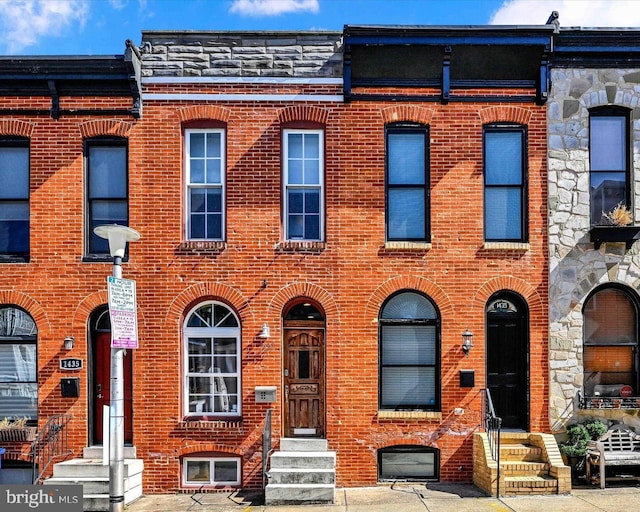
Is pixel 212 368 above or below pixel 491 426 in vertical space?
above

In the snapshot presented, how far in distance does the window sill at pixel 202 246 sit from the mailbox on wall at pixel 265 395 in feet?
8.56

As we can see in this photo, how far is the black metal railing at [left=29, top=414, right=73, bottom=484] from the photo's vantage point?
10.6m

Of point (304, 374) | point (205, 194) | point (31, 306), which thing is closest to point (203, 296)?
point (205, 194)

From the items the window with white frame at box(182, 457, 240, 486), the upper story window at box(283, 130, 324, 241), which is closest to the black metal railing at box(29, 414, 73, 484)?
the window with white frame at box(182, 457, 240, 486)

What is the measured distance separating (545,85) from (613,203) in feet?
8.30

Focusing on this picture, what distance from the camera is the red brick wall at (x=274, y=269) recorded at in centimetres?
1075

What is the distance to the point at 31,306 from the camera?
35.6 feet

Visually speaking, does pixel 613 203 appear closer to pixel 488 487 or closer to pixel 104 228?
pixel 488 487

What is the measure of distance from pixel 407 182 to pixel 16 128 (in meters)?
7.25

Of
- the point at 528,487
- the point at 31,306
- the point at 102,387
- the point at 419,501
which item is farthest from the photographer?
the point at 102,387

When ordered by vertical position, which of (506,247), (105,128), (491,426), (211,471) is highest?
(105,128)

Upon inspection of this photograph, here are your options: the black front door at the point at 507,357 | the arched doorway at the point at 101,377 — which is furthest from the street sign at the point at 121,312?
the black front door at the point at 507,357

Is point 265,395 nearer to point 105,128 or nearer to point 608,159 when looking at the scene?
point 105,128

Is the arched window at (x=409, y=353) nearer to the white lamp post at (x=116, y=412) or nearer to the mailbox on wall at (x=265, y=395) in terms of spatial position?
the mailbox on wall at (x=265, y=395)
